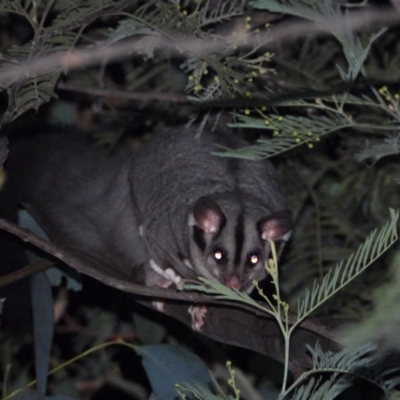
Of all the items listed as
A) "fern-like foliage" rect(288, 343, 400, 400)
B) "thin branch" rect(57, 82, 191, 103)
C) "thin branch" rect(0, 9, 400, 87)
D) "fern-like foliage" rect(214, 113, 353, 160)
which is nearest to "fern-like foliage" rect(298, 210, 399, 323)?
"fern-like foliage" rect(288, 343, 400, 400)

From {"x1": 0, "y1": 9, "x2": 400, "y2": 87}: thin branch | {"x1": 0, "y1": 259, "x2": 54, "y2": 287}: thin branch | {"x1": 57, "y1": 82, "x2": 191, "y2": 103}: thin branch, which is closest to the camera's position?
{"x1": 0, "y1": 9, "x2": 400, "y2": 87}: thin branch

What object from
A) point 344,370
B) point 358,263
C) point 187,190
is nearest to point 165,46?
point 187,190

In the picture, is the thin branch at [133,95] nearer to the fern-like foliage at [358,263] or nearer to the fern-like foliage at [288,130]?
the fern-like foliage at [288,130]

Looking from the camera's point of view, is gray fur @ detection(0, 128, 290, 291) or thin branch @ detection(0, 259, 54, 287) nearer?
thin branch @ detection(0, 259, 54, 287)

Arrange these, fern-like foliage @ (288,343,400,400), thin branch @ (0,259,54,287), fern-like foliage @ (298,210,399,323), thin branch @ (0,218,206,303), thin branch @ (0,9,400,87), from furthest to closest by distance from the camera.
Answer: thin branch @ (0,259,54,287)
thin branch @ (0,218,206,303)
thin branch @ (0,9,400,87)
fern-like foliage @ (288,343,400,400)
fern-like foliage @ (298,210,399,323)

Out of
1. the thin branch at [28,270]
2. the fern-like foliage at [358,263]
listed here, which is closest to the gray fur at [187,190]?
the thin branch at [28,270]

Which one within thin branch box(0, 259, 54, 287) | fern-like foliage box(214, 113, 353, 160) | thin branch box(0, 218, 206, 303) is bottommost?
thin branch box(0, 259, 54, 287)

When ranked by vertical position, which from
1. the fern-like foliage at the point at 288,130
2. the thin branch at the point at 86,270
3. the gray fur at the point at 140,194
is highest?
the fern-like foliage at the point at 288,130

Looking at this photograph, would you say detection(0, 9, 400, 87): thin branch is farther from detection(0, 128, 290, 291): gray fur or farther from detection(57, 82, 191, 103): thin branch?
detection(57, 82, 191, 103): thin branch

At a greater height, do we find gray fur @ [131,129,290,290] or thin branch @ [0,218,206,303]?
thin branch @ [0,218,206,303]

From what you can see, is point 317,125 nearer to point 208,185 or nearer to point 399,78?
point 208,185

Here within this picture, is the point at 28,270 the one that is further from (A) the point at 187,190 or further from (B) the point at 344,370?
(B) the point at 344,370

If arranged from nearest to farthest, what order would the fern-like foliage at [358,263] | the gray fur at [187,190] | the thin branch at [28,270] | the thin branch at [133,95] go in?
the fern-like foliage at [358,263] < the thin branch at [28,270] < the gray fur at [187,190] < the thin branch at [133,95]

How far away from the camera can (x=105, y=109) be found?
605 cm
